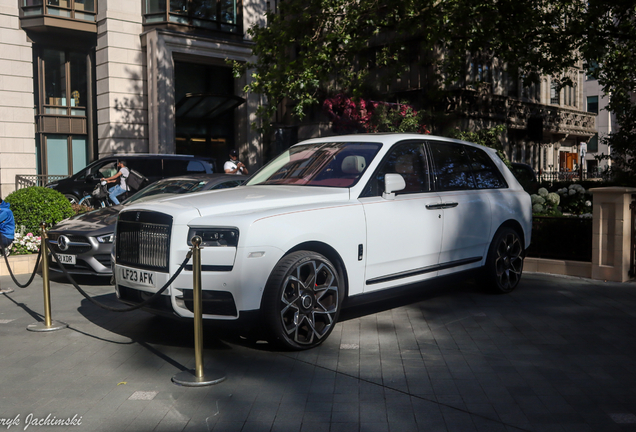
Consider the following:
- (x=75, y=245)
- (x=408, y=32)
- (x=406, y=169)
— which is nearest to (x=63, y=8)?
(x=408, y=32)

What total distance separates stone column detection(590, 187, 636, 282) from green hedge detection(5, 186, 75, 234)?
8.87 meters

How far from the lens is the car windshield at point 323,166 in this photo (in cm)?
615

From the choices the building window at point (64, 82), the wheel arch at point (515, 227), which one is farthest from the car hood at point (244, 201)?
the building window at point (64, 82)

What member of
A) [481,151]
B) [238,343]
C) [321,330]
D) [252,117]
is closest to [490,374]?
[321,330]

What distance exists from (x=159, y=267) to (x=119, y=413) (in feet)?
4.87

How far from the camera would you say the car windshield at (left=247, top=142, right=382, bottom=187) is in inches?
242

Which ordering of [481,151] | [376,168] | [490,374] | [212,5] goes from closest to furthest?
1. [490,374]
2. [376,168]
3. [481,151]
4. [212,5]

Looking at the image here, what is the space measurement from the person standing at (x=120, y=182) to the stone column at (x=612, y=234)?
10820 millimetres

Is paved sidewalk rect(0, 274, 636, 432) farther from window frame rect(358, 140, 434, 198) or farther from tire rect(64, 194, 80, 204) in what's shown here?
tire rect(64, 194, 80, 204)

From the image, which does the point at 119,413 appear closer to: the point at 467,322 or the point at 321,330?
the point at 321,330

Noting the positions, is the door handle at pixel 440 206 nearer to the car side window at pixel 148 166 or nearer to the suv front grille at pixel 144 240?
the suv front grille at pixel 144 240

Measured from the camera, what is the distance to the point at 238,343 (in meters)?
5.71

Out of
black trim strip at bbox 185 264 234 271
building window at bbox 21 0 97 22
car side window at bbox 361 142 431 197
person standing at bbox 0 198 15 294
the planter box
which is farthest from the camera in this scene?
building window at bbox 21 0 97 22

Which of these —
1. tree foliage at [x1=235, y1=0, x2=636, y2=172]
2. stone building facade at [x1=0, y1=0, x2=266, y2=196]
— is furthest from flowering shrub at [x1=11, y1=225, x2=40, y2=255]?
stone building facade at [x1=0, y1=0, x2=266, y2=196]
